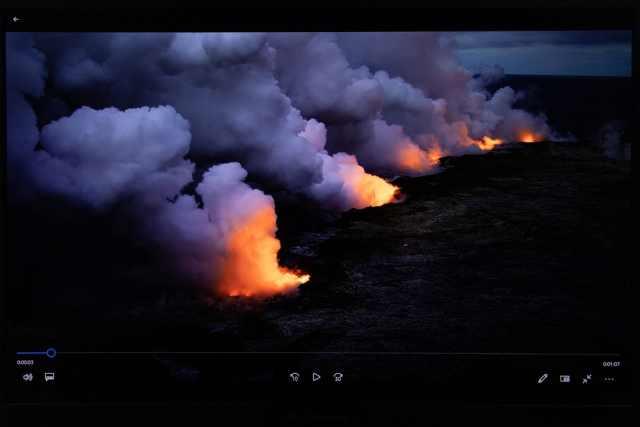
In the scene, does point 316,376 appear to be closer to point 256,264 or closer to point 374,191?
point 256,264

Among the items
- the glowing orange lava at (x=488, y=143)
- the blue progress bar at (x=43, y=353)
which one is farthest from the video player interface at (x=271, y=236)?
the glowing orange lava at (x=488, y=143)

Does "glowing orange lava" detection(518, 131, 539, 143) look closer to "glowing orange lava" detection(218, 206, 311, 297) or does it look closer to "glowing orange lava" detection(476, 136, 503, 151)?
"glowing orange lava" detection(476, 136, 503, 151)

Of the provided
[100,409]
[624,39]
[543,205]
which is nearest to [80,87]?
[100,409]

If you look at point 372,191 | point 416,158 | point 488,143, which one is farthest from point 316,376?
point 488,143

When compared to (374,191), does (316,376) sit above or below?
below

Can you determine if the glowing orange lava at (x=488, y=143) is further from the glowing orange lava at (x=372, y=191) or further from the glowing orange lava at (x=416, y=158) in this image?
the glowing orange lava at (x=372, y=191)
